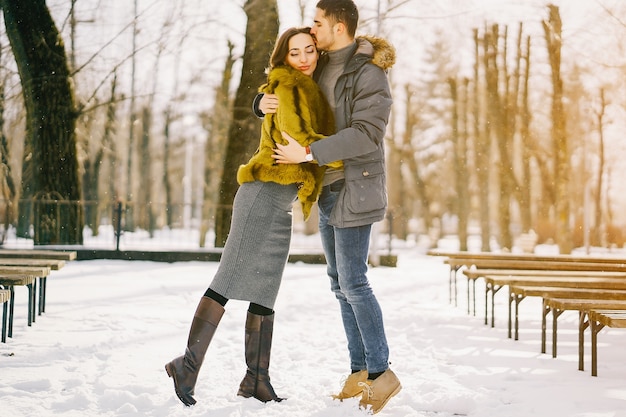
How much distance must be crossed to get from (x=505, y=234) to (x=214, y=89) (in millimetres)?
14142

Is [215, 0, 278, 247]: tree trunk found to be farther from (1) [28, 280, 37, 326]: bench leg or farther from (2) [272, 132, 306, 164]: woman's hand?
(2) [272, 132, 306, 164]: woman's hand

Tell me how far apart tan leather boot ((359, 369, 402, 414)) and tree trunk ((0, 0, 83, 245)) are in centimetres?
1228

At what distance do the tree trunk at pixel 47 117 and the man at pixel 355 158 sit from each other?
12.0 meters

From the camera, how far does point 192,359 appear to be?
354 cm

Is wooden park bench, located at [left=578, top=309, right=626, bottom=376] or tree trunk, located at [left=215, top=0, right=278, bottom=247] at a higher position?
tree trunk, located at [left=215, top=0, right=278, bottom=247]

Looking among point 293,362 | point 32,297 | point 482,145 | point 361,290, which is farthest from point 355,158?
point 482,145

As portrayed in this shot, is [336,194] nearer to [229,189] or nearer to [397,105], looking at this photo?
[229,189]

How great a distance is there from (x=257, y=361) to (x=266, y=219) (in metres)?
0.82

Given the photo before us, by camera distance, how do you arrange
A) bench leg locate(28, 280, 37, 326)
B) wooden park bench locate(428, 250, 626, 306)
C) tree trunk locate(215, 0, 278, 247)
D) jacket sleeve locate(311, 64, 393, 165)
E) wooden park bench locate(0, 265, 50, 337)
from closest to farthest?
jacket sleeve locate(311, 64, 393, 165), wooden park bench locate(0, 265, 50, 337), bench leg locate(28, 280, 37, 326), wooden park bench locate(428, 250, 626, 306), tree trunk locate(215, 0, 278, 247)

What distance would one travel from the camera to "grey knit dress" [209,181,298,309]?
145 inches

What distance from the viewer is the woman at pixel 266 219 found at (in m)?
3.54

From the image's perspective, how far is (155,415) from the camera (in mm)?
3359

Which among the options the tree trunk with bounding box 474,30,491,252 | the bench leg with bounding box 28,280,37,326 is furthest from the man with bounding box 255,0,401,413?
the tree trunk with bounding box 474,30,491,252

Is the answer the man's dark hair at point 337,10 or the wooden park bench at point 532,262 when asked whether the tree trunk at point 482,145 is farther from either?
the man's dark hair at point 337,10
